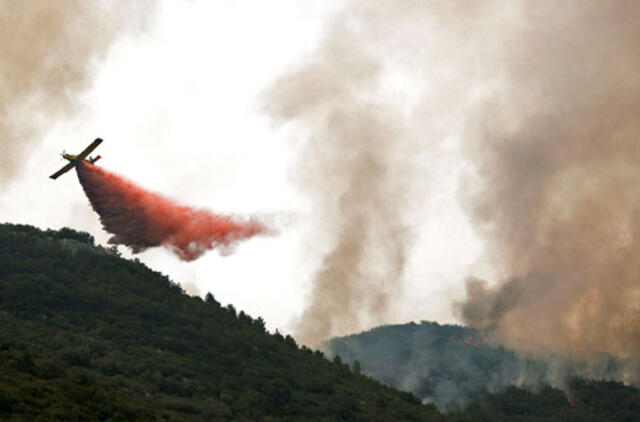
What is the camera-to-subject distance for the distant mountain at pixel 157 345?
12450 centimetres

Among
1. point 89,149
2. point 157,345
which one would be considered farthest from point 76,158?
point 157,345

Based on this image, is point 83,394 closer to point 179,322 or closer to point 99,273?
point 179,322

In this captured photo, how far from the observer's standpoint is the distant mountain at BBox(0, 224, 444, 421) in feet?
408

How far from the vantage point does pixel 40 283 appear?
525 ft

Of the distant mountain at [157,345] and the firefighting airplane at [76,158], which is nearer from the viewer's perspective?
the firefighting airplane at [76,158]

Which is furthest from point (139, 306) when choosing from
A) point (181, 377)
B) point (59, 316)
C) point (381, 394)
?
point (381, 394)

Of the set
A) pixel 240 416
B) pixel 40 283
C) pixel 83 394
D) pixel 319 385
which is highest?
pixel 40 283

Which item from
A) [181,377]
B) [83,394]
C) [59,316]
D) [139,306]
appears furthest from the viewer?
[139,306]

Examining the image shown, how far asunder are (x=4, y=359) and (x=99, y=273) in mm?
95761

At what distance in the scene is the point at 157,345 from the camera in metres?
151

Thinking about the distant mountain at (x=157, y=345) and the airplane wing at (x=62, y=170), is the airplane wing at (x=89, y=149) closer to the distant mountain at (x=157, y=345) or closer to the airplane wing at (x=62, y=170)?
the airplane wing at (x=62, y=170)

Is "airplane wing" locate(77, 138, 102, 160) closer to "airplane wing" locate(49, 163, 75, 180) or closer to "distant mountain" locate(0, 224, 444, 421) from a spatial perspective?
"airplane wing" locate(49, 163, 75, 180)

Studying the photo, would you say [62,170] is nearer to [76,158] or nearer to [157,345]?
[76,158]

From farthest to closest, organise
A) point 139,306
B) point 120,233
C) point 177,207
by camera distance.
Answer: point 139,306 < point 177,207 < point 120,233
